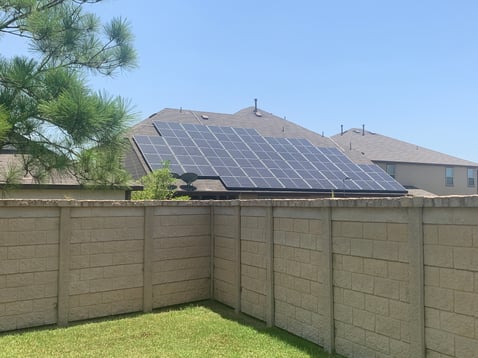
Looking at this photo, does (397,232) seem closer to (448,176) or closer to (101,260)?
(101,260)

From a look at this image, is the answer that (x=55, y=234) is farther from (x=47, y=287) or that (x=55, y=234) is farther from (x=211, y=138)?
(x=211, y=138)

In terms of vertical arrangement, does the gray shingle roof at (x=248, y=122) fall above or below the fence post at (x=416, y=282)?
above

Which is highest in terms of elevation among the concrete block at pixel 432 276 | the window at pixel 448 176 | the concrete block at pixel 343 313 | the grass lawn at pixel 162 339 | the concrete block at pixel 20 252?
the window at pixel 448 176

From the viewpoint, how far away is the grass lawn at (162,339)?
5.09 meters

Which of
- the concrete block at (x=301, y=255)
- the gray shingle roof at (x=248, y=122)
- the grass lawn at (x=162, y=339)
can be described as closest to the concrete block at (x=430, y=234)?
the concrete block at (x=301, y=255)

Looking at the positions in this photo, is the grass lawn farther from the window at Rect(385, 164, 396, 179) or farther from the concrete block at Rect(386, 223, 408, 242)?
the window at Rect(385, 164, 396, 179)

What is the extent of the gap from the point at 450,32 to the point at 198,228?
1197 cm

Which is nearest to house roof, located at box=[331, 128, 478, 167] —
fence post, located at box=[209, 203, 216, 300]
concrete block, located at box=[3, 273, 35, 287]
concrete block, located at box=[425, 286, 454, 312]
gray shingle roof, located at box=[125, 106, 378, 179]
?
gray shingle roof, located at box=[125, 106, 378, 179]

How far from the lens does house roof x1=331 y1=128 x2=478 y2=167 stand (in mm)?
26469

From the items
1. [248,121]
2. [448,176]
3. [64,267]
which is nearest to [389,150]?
[448,176]

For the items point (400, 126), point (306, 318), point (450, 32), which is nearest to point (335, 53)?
point (450, 32)

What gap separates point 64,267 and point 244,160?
37.6ft

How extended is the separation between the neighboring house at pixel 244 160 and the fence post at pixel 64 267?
733 cm

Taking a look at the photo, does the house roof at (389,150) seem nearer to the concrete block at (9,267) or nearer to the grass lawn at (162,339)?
the grass lawn at (162,339)
